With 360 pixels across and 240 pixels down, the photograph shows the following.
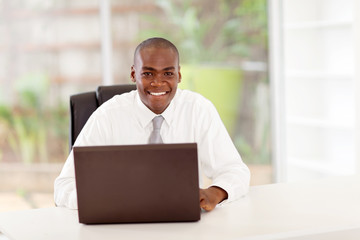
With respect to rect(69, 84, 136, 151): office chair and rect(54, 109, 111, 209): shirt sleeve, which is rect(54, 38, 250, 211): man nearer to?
rect(54, 109, 111, 209): shirt sleeve

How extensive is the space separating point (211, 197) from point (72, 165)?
0.49 meters

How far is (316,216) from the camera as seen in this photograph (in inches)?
72.7

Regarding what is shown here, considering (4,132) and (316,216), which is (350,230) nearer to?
(316,216)

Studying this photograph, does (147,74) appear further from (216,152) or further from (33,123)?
(33,123)

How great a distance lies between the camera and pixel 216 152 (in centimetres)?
228

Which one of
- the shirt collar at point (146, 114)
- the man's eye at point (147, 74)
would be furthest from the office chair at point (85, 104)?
the man's eye at point (147, 74)

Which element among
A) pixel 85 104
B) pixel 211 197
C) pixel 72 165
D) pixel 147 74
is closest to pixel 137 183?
pixel 211 197

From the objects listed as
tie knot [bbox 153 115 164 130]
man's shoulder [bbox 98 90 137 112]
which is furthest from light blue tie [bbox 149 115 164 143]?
man's shoulder [bbox 98 90 137 112]

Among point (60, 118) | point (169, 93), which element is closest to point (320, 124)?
point (60, 118)

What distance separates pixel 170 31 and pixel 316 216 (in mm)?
2867

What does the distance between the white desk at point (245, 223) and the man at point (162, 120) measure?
0.44 feet

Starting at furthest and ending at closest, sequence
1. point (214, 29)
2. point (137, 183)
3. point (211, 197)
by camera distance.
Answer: point (214, 29), point (211, 197), point (137, 183)

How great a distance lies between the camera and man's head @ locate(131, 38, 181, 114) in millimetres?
2135

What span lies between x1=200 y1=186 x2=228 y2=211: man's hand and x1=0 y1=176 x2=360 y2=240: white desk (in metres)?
0.02
